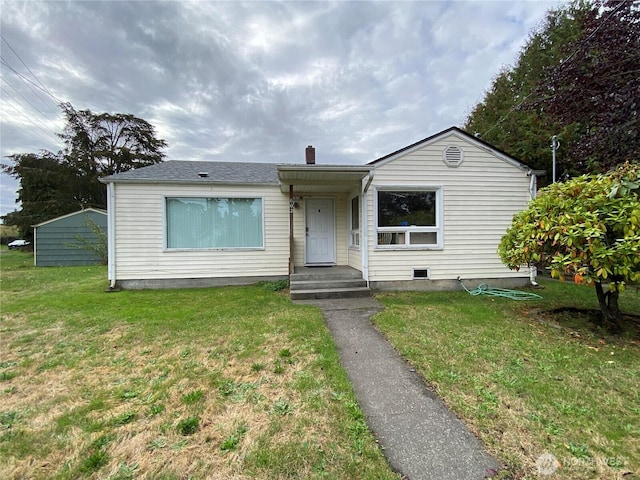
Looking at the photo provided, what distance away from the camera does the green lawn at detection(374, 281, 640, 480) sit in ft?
6.28

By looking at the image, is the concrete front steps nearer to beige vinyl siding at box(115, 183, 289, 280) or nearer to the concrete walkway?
Result: beige vinyl siding at box(115, 183, 289, 280)

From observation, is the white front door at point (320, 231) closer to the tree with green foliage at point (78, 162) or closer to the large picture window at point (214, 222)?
the large picture window at point (214, 222)

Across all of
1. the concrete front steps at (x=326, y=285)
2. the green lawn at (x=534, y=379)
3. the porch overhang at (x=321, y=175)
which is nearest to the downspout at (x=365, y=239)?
the concrete front steps at (x=326, y=285)

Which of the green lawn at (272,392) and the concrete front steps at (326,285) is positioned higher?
the concrete front steps at (326,285)

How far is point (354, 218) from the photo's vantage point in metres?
8.42

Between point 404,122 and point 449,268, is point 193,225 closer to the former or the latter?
point 449,268

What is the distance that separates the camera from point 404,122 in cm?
1446

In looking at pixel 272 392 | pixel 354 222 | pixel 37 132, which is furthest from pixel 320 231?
pixel 37 132

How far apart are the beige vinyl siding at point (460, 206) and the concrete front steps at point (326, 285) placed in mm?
524

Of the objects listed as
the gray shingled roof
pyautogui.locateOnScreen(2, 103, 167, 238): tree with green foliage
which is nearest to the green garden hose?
the gray shingled roof

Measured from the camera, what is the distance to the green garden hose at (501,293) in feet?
21.7

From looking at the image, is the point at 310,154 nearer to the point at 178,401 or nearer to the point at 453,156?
the point at 453,156

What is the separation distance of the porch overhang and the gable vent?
7.12 ft

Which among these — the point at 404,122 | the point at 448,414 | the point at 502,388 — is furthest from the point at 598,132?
the point at 404,122
